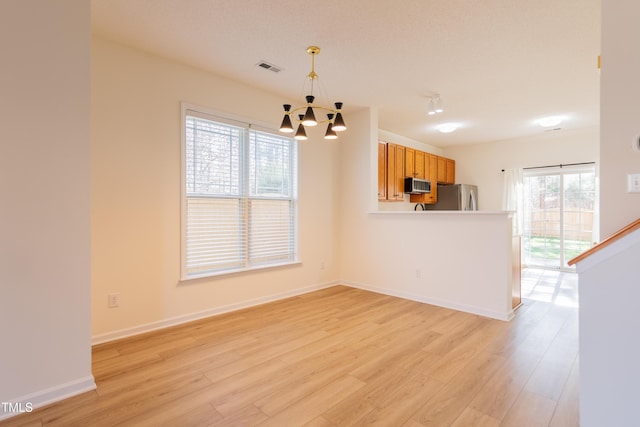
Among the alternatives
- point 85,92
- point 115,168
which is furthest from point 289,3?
point 115,168

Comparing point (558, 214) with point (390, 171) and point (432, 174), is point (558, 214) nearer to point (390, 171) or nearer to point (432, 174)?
point (432, 174)

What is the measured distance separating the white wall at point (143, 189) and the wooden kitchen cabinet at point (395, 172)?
258cm

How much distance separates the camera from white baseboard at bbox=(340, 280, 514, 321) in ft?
11.1

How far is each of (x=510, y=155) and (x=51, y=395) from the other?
765 centimetres

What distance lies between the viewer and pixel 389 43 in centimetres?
280

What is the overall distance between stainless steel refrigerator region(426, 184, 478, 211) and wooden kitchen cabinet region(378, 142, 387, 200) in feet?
6.56

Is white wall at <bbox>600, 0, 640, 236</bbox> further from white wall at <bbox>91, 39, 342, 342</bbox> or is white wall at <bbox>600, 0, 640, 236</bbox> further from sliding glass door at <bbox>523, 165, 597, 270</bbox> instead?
sliding glass door at <bbox>523, 165, 597, 270</bbox>

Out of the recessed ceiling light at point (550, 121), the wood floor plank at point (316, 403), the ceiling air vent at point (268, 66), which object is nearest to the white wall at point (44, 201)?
the wood floor plank at point (316, 403)

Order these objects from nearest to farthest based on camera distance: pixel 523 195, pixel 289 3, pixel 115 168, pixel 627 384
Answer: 1. pixel 627 384
2. pixel 289 3
3. pixel 115 168
4. pixel 523 195

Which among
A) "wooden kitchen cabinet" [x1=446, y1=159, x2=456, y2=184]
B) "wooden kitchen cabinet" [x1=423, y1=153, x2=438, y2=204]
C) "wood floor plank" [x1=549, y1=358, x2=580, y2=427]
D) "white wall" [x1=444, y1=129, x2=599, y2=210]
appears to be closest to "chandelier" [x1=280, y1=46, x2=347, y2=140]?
"wood floor plank" [x1=549, y1=358, x2=580, y2=427]

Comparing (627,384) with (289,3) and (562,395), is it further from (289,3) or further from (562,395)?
(289,3)

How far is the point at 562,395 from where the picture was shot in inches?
76.7

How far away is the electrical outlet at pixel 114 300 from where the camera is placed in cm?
276

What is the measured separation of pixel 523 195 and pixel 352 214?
4.07 meters
